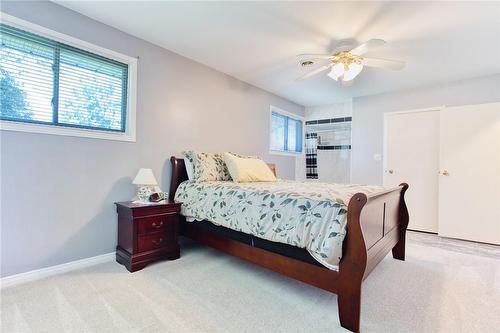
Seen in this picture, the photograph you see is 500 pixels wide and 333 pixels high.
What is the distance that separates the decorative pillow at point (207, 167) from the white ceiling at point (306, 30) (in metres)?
1.30

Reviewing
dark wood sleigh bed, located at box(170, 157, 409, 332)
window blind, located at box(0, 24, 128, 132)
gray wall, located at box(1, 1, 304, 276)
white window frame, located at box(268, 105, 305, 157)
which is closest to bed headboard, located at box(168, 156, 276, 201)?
gray wall, located at box(1, 1, 304, 276)

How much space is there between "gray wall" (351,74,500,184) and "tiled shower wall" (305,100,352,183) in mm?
216

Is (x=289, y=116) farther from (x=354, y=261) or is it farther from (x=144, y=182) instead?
(x=354, y=261)

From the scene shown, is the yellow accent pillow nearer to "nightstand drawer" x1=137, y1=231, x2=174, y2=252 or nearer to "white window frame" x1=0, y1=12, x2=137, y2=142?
"nightstand drawer" x1=137, y1=231, x2=174, y2=252

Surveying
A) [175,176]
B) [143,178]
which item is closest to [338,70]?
[175,176]

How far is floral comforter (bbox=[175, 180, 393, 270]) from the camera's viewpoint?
1.55 metres

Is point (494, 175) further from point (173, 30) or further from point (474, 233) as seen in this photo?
point (173, 30)

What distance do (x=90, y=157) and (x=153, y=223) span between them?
0.89 metres

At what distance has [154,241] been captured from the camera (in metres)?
2.40

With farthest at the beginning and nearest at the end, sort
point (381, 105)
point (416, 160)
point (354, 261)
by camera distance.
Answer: point (381, 105) < point (416, 160) < point (354, 261)

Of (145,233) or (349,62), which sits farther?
(349,62)


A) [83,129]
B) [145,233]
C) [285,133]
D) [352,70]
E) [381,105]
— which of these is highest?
[381,105]

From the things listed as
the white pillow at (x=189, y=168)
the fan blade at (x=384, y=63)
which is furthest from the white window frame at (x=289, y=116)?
the fan blade at (x=384, y=63)

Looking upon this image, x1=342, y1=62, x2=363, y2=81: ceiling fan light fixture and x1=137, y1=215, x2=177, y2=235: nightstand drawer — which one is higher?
x1=342, y1=62, x2=363, y2=81: ceiling fan light fixture
